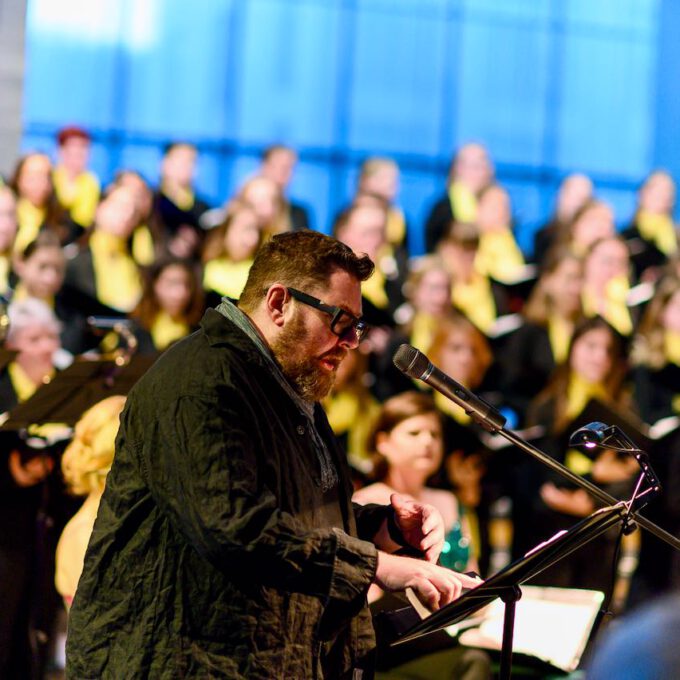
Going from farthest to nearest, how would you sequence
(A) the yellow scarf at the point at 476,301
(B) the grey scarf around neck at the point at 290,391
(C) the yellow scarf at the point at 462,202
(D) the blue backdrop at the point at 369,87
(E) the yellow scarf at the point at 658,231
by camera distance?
(D) the blue backdrop at the point at 369,87, (E) the yellow scarf at the point at 658,231, (C) the yellow scarf at the point at 462,202, (A) the yellow scarf at the point at 476,301, (B) the grey scarf around neck at the point at 290,391

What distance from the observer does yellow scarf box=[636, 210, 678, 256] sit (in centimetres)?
818

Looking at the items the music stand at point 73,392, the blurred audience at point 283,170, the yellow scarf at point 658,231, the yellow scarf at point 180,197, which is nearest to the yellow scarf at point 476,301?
the blurred audience at point 283,170

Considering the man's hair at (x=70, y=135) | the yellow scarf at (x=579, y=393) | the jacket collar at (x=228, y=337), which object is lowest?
the yellow scarf at (x=579, y=393)

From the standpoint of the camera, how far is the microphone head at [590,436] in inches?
91.0

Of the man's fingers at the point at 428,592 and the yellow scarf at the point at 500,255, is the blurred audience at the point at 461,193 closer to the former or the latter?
the yellow scarf at the point at 500,255

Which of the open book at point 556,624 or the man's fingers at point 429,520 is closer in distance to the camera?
the man's fingers at point 429,520

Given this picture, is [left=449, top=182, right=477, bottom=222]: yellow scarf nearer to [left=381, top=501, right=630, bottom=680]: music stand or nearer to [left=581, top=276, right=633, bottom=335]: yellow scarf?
[left=581, top=276, right=633, bottom=335]: yellow scarf

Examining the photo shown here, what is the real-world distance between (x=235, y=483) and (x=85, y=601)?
364 mm

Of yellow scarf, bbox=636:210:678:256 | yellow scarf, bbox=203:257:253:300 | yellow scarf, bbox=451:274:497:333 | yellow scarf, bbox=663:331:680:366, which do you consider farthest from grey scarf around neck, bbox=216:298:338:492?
A: yellow scarf, bbox=636:210:678:256

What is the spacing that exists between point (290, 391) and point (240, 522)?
349mm

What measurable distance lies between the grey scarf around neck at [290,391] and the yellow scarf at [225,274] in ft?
12.8

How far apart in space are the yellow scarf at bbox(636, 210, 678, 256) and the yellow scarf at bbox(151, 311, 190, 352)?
3.66 metres

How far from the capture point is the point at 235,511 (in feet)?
6.23

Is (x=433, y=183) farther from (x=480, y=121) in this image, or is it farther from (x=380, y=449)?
(x=380, y=449)
